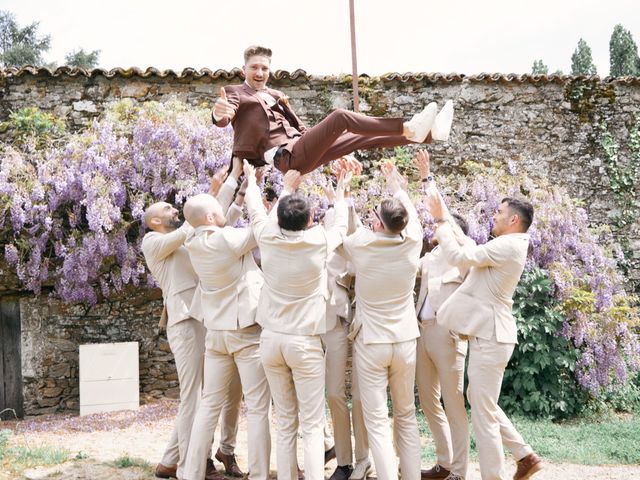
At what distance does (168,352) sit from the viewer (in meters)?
7.71

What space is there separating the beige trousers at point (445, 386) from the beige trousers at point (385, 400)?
1.07 feet

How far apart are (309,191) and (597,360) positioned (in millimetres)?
3772

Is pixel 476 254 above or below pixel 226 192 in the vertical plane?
below

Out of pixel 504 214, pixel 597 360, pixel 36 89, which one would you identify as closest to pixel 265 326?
pixel 504 214

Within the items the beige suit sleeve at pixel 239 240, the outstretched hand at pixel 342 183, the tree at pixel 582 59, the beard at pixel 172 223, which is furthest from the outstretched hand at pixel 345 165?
the tree at pixel 582 59

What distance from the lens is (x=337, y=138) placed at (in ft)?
13.6

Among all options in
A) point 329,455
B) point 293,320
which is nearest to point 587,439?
point 329,455

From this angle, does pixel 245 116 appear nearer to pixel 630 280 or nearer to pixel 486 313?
pixel 486 313

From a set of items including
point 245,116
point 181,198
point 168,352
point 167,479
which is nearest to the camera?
point 245,116

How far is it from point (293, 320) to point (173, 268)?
1.23 m

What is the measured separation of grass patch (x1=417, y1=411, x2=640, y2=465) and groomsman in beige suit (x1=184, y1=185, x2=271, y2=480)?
1.87 m

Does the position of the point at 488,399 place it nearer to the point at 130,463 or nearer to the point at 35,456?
the point at 130,463

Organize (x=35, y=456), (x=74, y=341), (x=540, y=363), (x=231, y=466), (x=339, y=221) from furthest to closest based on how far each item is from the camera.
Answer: (x=74, y=341)
(x=540, y=363)
(x=35, y=456)
(x=231, y=466)
(x=339, y=221)

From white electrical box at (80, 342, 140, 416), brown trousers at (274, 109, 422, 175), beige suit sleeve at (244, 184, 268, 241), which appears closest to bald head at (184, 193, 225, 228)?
beige suit sleeve at (244, 184, 268, 241)
